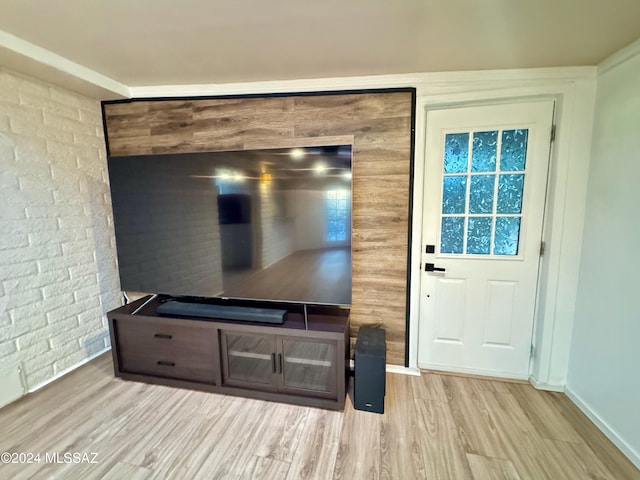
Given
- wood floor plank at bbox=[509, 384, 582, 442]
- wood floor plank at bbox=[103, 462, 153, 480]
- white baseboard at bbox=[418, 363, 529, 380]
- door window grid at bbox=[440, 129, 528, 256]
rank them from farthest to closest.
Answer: white baseboard at bbox=[418, 363, 529, 380], door window grid at bbox=[440, 129, 528, 256], wood floor plank at bbox=[509, 384, 582, 442], wood floor plank at bbox=[103, 462, 153, 480]

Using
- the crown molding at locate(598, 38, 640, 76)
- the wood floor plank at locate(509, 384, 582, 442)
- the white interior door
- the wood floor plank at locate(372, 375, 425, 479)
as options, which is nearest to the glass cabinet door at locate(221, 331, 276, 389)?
the wood floor plank at locate(372, 375, 425, 479)

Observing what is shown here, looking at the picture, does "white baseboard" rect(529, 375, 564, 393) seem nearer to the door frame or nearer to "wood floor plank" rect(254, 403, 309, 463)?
the door frame

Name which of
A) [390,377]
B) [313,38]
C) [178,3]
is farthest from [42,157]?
[390,377]

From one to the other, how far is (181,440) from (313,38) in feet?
7.83

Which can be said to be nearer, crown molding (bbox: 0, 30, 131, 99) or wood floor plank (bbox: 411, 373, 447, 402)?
crown molding (bbox: 0, 30, 131, 99)

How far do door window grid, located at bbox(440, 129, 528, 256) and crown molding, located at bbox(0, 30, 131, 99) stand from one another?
2.53 meters

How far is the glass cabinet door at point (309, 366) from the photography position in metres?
1.77

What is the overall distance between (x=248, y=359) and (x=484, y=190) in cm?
207

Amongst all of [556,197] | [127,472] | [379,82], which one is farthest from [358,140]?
[127,472]

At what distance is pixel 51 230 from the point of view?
1994 mm

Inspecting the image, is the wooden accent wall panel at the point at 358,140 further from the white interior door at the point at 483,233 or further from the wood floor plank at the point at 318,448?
the wood floor plank at the point at 318,448

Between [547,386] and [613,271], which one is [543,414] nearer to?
[547,386]

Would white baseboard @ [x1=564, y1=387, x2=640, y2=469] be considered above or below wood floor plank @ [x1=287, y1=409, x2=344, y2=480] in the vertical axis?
above

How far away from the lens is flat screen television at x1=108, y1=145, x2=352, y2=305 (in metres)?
1.76
